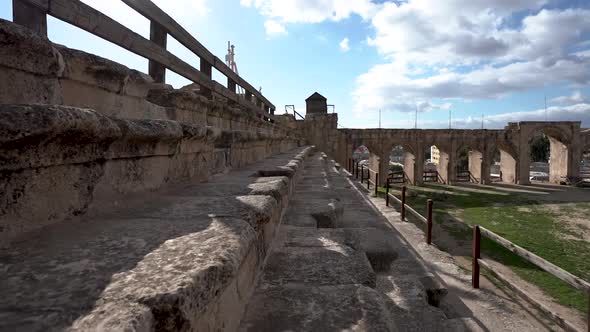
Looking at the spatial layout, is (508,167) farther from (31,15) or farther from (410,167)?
(31,15)

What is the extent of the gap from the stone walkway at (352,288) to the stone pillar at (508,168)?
26.4 m

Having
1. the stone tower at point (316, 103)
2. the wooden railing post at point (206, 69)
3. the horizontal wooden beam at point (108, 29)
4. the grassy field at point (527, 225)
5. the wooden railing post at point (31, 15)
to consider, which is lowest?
the grassy field at point (527, 225)

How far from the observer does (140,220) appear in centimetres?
144

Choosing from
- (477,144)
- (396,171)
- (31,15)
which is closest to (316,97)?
(396,171)

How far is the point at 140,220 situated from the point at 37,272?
1.79 ft

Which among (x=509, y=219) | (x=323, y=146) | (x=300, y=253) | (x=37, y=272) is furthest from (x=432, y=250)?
(x=323, y=146)

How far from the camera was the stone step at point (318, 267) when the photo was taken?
161cm

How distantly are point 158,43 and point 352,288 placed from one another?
90.2 inches

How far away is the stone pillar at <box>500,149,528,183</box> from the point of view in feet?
87.7

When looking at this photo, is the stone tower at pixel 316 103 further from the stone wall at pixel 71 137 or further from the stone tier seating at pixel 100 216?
the stone tier seating at pixel 100 216

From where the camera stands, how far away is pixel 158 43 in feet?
8.86

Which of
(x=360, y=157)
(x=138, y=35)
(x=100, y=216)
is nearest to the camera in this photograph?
(x=100, y=216)

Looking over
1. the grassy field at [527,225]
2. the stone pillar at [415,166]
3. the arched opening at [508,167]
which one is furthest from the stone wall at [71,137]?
the arched opening at [508,167]

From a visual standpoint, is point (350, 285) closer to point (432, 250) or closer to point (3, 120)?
point (3, 120)
